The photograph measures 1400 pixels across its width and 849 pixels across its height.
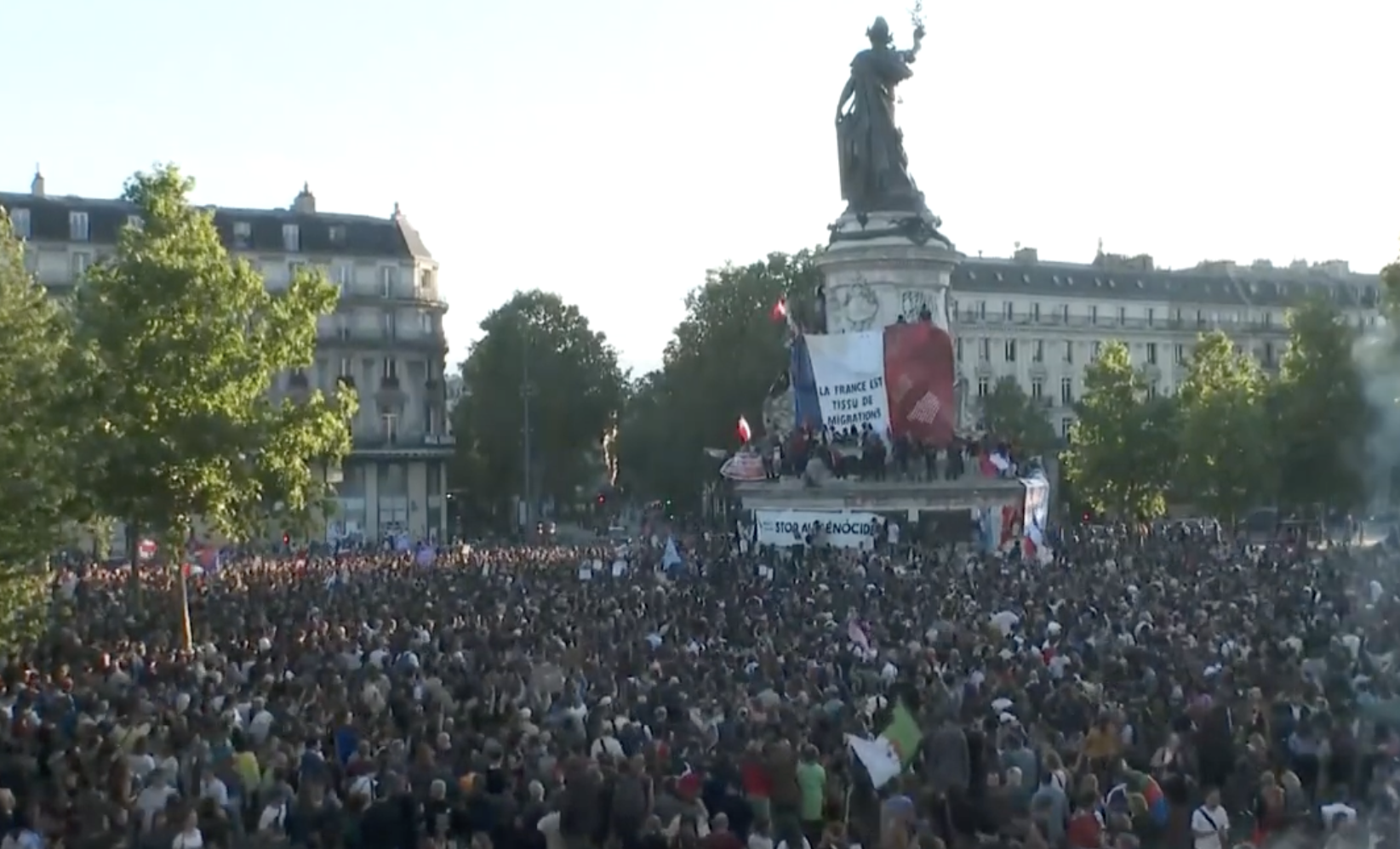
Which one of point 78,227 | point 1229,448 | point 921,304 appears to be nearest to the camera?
point 921,304

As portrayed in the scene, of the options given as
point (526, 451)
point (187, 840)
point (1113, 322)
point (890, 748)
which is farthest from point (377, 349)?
point (187, 840)

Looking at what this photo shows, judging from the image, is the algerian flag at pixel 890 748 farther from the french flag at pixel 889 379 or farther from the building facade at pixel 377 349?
the building facade at pixel 377 349

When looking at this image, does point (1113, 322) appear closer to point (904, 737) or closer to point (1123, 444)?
point (1123, 444)

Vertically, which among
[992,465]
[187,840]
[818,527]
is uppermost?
[992,465]

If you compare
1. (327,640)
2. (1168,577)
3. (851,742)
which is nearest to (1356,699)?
(851,742)

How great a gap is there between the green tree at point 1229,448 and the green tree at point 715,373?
2281 centimetres

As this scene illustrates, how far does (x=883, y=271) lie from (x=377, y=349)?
41.3m

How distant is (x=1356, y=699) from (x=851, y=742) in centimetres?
513

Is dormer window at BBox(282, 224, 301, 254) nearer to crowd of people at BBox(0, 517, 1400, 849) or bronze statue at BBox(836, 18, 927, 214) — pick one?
bronze statue at BBox(836, 18, 927, 214)

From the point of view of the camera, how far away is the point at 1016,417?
3647 inches

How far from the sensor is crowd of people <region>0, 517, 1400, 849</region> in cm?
1316

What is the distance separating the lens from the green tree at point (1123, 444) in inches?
2960

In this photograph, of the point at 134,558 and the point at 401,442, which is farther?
the point at 401,442

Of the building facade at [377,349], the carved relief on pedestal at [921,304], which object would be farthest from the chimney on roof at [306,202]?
the carved relief on pedestal at [921,304]
